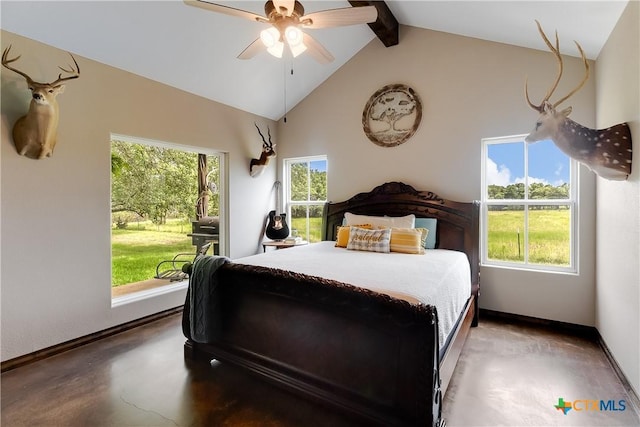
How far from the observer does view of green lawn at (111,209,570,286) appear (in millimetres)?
3332

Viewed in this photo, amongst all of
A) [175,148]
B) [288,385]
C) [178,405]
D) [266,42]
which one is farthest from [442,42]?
[178,405]

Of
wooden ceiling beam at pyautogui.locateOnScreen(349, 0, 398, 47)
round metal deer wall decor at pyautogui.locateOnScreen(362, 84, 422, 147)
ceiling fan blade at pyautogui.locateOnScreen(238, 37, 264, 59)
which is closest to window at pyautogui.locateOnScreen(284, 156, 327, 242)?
round metal deer wall decor at pyautogui.locateOnScreen(362, 84, 422, 147)

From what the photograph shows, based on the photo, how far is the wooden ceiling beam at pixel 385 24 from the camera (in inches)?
135

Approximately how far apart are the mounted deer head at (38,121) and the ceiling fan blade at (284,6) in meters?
1.87

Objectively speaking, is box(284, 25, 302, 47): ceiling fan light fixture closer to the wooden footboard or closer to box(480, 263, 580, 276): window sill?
the wooden footboard

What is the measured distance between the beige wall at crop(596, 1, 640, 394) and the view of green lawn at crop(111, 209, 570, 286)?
0.45 metres

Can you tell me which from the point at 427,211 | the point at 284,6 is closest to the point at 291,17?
the point at 284,6

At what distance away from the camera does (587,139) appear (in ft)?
7.72

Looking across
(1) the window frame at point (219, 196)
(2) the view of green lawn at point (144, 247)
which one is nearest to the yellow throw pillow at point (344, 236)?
(1) the window frame at point (219, 196)

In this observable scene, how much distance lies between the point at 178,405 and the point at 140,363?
767mm

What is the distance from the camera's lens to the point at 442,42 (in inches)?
149

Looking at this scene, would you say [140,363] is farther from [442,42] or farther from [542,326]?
[442,42]

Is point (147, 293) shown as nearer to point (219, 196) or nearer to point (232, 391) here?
point (219, 196)

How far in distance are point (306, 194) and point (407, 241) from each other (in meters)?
2.27
